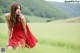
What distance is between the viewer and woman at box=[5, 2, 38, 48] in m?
2.28

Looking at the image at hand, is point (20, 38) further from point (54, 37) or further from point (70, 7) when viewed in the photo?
point (70, 7)

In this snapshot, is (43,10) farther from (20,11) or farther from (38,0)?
(20,11)

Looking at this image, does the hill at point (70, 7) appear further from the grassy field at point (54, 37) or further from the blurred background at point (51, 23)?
the grassy field at point (54, 37)

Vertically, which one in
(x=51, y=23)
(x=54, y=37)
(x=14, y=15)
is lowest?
(x=54, y=37)

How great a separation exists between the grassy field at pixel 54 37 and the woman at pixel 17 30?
96 mm

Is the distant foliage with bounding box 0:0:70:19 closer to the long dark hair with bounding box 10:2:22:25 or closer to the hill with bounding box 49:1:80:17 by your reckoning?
the hill with bounding box 49:1:80:17

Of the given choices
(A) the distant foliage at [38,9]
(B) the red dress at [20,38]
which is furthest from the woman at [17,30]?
(A) the distant foliage at [38,9]

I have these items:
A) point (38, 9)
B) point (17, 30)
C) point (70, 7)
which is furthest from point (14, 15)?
point (70, 7)

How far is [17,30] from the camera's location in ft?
7.67

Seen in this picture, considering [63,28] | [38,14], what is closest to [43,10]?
[38,14]

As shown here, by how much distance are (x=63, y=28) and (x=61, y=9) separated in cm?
19

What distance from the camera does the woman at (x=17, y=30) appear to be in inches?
89.7

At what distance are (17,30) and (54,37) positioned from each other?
371 millimetres

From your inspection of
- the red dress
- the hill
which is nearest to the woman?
the red dress
